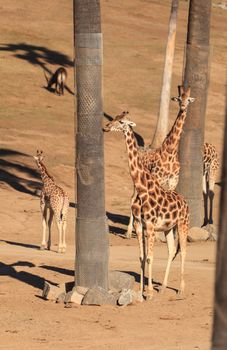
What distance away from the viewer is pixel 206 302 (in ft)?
53.5

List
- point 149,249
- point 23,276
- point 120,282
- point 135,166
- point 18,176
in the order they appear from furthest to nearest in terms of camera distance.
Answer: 1. point 18,176
2. point 23,276
3. point 120,282
4. point 135,166
5. point 149,249

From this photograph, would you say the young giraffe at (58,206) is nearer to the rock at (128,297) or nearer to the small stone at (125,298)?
the rock at (128,297)

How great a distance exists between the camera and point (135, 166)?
657 inches

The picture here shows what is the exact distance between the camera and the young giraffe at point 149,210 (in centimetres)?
1628

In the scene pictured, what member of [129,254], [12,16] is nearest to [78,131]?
[129,254]

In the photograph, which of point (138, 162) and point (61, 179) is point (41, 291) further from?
point (61, 179)

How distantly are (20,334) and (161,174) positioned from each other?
9041 mm

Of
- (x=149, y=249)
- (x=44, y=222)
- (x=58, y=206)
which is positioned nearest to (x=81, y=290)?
(x=149, y=249)

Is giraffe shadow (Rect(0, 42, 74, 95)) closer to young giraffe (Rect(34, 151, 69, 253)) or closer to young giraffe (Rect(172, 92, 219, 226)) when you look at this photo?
young giraffe (Rect(172, 92, 219, 226))

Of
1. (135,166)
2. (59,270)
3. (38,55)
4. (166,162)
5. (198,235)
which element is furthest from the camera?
(38,55)

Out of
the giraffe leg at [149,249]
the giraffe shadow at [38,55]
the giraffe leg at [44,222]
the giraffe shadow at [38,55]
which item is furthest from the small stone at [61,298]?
the giraffe shadow at [38,55]

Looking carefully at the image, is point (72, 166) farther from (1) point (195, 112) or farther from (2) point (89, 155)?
(2) point (89, 155)

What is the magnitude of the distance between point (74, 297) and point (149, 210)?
5.61 feet

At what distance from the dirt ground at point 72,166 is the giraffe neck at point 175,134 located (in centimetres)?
214
